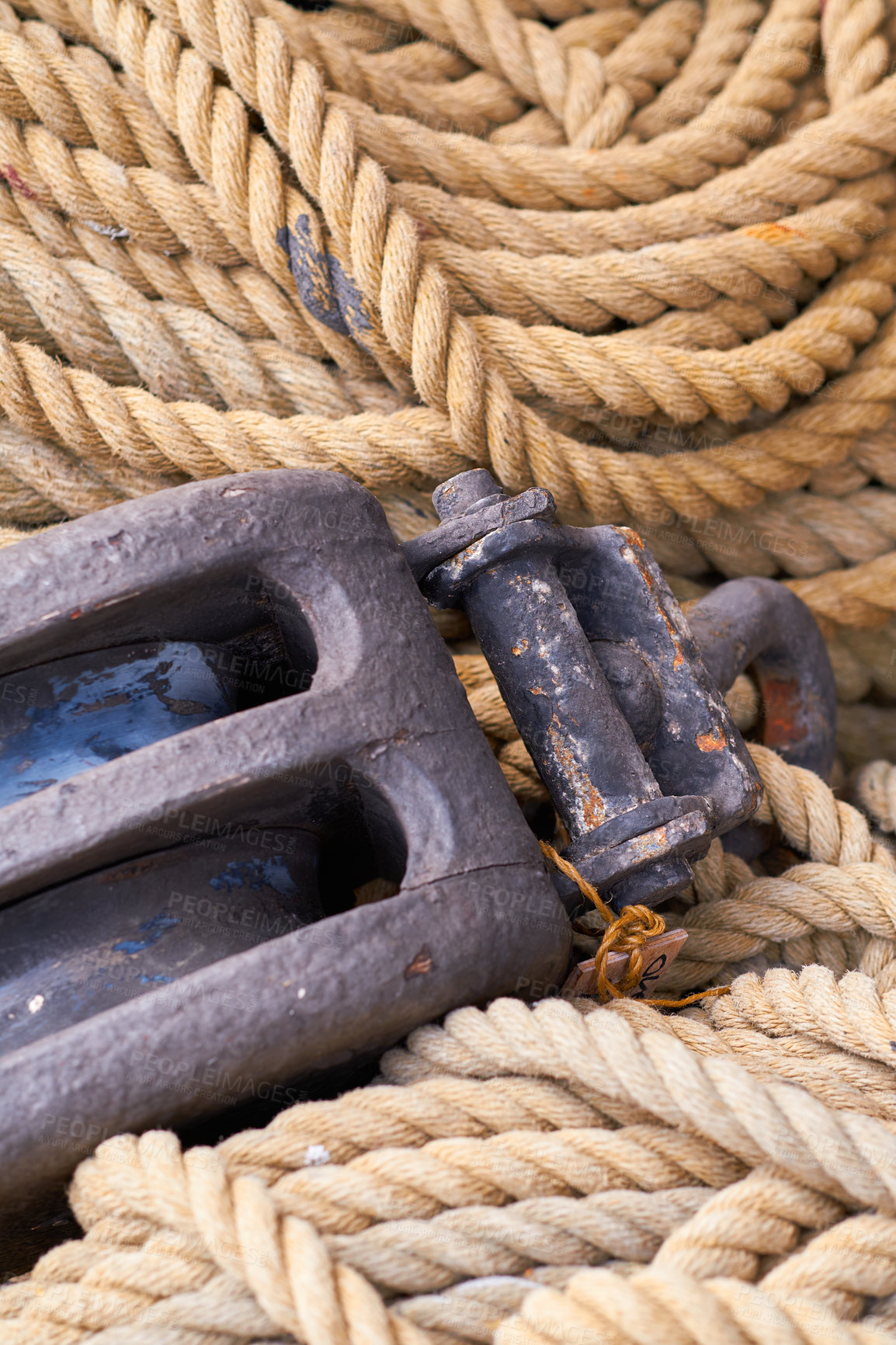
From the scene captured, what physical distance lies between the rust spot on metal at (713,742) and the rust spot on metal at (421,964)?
0.32 meters

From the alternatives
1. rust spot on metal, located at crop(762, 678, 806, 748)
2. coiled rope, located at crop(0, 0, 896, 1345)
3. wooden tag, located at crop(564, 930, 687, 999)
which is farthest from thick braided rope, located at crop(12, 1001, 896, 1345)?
rust spot on metal, located at crop(762, 678, 806, 748)

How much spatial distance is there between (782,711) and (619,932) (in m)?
0.45

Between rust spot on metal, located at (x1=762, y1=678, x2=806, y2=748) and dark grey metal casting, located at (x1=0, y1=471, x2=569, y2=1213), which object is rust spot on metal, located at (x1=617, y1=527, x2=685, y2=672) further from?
rust spot on metal, located at (x1=762, y1=678, x2=806, y2=748)

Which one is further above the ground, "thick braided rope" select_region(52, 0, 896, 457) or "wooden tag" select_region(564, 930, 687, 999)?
"thick braided rope" select_region(52, 0, 896, 457)

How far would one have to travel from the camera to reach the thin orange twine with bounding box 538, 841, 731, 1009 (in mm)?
775

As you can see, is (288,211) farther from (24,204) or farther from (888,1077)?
(888,1077)

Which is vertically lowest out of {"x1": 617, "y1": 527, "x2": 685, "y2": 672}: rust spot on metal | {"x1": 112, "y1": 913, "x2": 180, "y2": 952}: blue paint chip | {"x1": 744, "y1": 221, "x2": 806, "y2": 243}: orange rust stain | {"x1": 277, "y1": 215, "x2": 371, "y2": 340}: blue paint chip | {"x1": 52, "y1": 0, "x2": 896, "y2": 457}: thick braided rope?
{"x1": 112, "y1": 913, "x2": 180, "y2": 952}: blue paint chip

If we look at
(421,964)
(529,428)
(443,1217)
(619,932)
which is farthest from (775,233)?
(443,1217)

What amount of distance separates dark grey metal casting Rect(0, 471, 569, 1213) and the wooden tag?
0.06 metres

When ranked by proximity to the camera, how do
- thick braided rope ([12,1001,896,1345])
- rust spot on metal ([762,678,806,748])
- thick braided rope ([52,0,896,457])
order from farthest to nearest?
rust spot on metal ([762,678,806,748]) → thick braided rope ([52,0,896,457]) → thick braided rope ([12,1001,896,1345])

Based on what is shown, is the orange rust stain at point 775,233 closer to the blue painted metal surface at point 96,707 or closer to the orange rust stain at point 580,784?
the orange rust stain at point 580,784

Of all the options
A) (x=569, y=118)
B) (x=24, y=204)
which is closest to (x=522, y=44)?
(x=569, y=118)

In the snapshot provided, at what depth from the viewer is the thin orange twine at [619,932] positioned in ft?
2.54

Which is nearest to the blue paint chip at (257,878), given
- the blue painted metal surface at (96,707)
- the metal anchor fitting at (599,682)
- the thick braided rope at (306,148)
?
the blue painted metal surface at (96,707)
